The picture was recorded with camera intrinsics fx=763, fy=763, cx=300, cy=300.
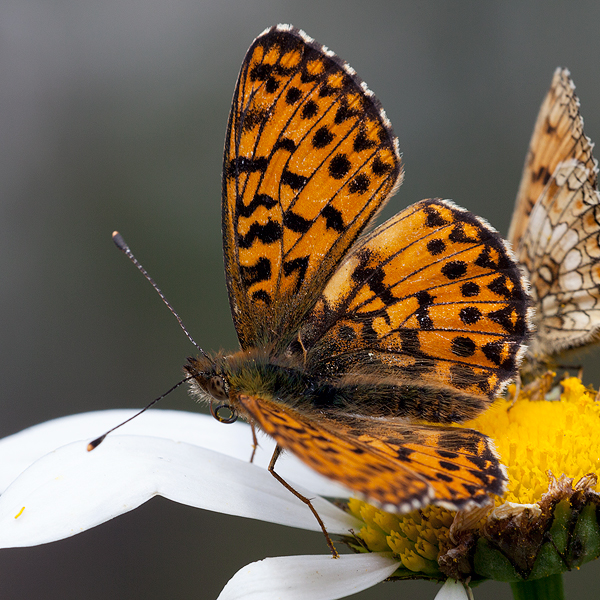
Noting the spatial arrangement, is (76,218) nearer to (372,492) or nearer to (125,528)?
(125,528)

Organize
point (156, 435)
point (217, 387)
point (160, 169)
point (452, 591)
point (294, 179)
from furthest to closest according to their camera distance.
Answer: point (160, 169) → point (156, 435) → point (294, 179) → point (217, 387) → point (452, 591)

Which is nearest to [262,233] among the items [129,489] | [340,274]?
[340,274]

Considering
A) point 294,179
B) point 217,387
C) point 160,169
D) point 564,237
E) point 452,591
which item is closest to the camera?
point 452,591

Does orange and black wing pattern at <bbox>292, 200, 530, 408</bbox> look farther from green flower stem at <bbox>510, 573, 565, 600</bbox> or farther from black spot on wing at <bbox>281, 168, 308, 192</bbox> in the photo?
green flower stem at <bbox>510, 573, 565, 600</bbox>

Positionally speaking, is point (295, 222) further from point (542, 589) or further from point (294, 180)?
point (542, 589)

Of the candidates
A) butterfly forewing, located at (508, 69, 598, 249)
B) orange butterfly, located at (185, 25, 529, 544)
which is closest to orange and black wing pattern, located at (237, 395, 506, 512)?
orange butterfly, located at (185, 25, 529, 544)

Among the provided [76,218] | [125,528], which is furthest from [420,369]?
[76,218]
